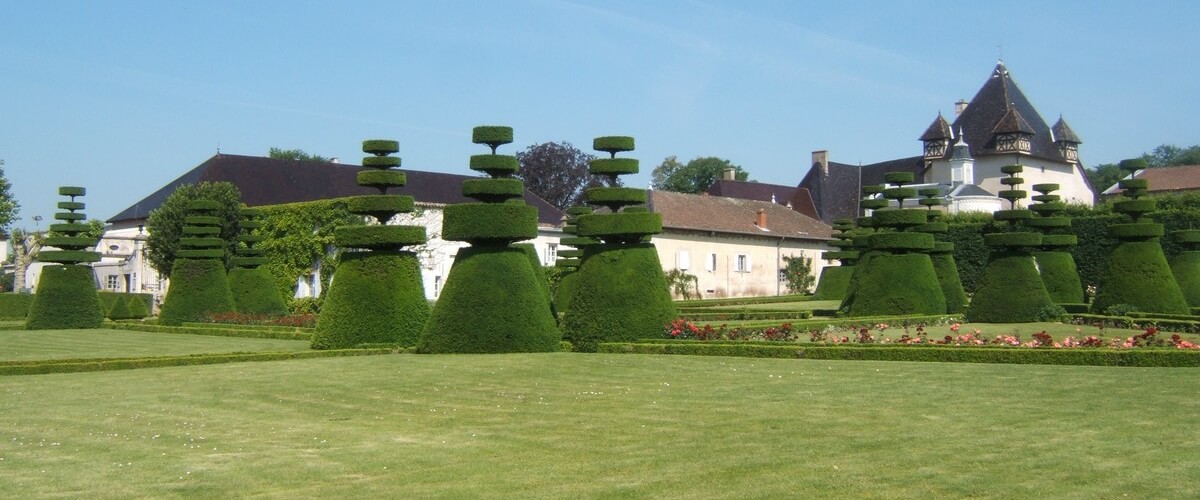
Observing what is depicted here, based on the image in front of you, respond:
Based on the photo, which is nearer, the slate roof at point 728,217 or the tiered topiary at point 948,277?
the tiered topiary at point 948,277

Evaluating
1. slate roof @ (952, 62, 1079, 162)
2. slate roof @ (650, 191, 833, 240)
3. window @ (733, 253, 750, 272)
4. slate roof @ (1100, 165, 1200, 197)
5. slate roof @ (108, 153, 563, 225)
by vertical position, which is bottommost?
window @ (733, 253, 750, 272)

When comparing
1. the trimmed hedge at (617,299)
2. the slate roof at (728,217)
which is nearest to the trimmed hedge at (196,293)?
the trimmed hedge at (617,299)

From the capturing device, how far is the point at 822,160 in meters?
76.4

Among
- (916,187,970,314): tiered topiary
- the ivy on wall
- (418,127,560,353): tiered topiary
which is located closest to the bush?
the ivy on wall

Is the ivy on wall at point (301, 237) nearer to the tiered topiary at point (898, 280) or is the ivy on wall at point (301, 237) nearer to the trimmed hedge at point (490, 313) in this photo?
the tiered topiary at point (898, 280)

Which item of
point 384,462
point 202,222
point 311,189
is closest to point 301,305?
point 202,222

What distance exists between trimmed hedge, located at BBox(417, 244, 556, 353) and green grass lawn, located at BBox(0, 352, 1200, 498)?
4.21 metres

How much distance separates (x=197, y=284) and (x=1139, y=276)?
2682 cm

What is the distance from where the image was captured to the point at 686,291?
179 ft

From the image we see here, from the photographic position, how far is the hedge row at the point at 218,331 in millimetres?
28434

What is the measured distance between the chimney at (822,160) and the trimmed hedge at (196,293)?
48.4 m

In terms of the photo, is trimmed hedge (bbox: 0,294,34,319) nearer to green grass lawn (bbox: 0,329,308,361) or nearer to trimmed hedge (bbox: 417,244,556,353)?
green grass lawn (bbox: 0,329,308,361)

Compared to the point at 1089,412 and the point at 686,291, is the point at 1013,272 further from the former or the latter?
the point at 686,291

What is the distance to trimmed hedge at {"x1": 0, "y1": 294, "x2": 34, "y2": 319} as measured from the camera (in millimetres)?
46594
